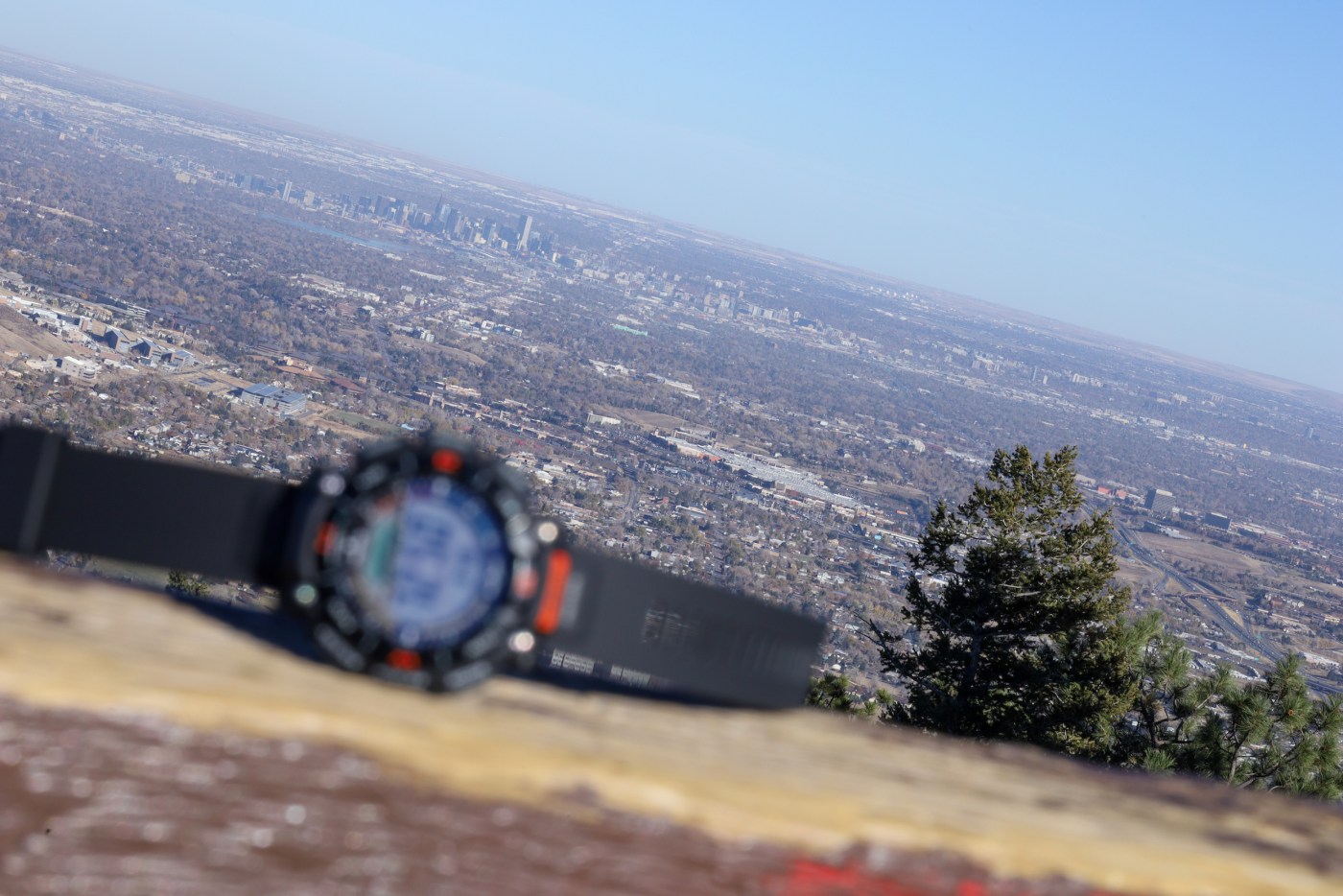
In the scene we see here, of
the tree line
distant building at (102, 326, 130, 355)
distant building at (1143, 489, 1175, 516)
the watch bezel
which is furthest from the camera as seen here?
distant building at (1143, 489, 1175, 516)

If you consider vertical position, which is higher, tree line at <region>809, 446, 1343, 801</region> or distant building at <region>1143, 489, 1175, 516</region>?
tree line at <region>809, 446, 1343, 801</region>

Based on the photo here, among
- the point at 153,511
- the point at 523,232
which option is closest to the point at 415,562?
the point at 153,511

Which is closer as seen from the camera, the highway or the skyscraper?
the highway

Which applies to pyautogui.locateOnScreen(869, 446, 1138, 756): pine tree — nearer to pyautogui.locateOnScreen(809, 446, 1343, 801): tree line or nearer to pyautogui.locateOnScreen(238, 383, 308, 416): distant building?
pyautogui.locateOnScreen(809, 446, 1343, 801): tree line

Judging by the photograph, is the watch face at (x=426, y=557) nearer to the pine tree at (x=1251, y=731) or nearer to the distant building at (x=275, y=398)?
the pine tree at (x=1251, y=731)

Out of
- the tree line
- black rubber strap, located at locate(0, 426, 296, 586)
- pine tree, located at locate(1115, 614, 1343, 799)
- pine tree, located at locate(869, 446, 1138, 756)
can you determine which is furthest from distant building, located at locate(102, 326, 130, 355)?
black rubber strap, located at locate(0, 426, 296, 586)

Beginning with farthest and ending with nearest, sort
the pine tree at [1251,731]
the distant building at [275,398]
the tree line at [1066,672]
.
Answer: the distant building at [275,398]
the tree line at [1066,672]
the pine tree at [1251,731]

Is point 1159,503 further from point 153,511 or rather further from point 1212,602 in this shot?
point 153,511

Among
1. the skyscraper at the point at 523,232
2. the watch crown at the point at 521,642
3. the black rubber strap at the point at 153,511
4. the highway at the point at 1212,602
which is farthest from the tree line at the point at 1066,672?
the skyscraper at the point at 523,232
